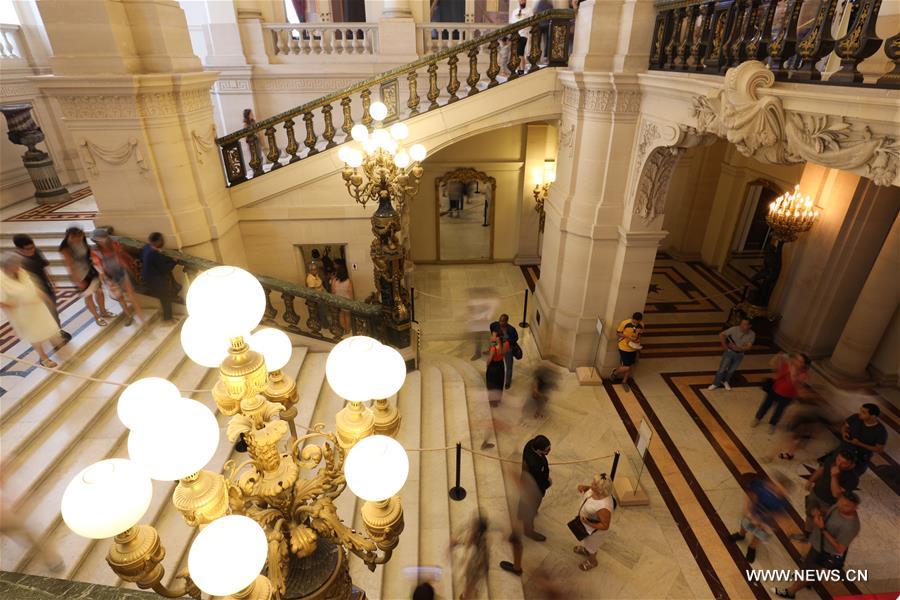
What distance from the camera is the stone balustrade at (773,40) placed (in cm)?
298

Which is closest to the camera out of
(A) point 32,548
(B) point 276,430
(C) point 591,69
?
(B) point 276,430

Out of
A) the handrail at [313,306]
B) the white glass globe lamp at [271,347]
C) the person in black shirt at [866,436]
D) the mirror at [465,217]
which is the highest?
the white glass globe lamp at [271,347]

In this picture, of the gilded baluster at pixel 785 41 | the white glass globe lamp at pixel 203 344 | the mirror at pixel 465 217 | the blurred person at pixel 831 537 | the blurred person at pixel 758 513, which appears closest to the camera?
the white glass globe lamp at pixel 203 344

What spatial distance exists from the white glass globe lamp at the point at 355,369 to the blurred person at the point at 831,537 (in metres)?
4.49

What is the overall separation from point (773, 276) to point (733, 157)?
3.82 m

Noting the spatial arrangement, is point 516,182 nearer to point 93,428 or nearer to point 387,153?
point 387,153

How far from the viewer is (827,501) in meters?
4.46

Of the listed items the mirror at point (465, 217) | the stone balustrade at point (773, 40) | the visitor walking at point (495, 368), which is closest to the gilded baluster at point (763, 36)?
the stone balustrade at point (773, 40)

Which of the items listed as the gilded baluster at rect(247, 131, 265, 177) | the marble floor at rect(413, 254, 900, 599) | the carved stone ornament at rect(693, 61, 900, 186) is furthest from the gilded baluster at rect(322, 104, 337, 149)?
the carved stone ornament at rect(693, 61, 900, 186)

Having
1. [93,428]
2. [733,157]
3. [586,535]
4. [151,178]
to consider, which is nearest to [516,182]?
[733,157]

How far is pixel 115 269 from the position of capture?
18.1 ft

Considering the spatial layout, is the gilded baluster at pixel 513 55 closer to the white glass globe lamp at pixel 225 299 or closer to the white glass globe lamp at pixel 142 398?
the white glass globe lamp at pixel 225 299

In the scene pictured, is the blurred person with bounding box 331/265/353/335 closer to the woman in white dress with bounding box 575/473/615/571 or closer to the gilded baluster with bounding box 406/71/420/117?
the gilded baluster with bounding box 406/71/420/117

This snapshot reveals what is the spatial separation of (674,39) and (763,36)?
1.69 m
